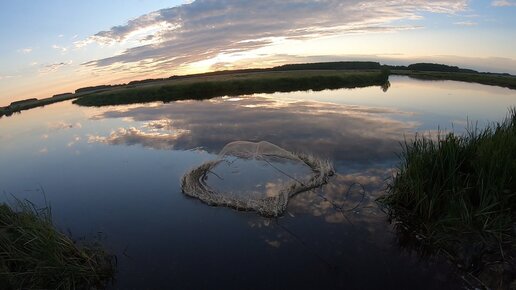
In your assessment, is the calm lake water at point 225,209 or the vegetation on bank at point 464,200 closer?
the vegetation on bank at point 464,200

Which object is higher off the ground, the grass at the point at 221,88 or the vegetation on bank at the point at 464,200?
the grass at the point at 221,88

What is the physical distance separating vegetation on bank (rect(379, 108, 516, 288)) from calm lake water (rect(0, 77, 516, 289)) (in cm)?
72

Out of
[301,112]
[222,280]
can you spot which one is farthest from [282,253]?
[301,112]

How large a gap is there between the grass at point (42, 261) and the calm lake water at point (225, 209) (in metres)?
0.80

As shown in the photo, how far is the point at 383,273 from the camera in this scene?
Result: 30.0 ft

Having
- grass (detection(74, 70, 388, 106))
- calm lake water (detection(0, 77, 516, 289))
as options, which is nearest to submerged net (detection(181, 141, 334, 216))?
calm lake water (detection(0, 77, 516, 289))

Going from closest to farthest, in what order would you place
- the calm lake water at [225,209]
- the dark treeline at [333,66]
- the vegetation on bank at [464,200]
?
the vegetation on bank at [464,200], the calm lake water at [225,209], the dark treeline at [333,66]

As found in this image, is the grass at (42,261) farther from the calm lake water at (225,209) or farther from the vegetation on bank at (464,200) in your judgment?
the vegetation on bank at (464,200)

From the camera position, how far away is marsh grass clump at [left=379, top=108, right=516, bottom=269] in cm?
898

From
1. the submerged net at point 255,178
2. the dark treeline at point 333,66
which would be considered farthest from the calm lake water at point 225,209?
the dark treeline at point 333,66

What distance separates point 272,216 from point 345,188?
3.76m

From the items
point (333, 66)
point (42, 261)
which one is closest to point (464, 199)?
point (42, 261)

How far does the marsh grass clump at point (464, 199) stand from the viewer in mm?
8977

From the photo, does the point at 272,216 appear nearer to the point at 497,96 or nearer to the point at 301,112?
the point at 301,112
